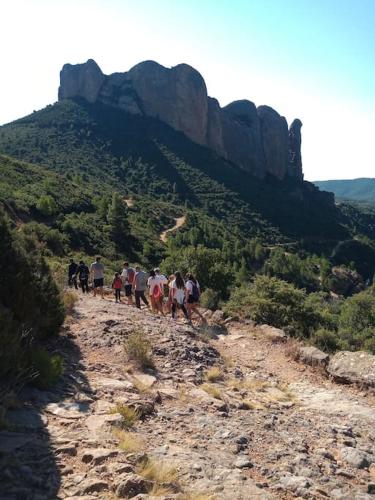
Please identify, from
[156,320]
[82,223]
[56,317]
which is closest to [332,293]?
[82,223]

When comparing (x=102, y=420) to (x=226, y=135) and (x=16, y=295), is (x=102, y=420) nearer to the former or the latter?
(x=16, y=295)

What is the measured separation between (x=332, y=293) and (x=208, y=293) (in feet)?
171

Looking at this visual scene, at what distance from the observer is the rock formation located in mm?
118000

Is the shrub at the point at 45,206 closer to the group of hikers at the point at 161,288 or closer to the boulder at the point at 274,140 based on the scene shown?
the group of hikers at the point at 161,288

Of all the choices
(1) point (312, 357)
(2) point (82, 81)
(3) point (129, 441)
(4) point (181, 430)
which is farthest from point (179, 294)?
(2) point (82, 81)

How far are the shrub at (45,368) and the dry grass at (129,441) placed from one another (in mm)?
1521

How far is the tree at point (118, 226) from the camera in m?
46.6

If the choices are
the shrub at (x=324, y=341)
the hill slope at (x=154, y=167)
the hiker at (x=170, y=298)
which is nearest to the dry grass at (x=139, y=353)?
the hiker at (x=170, y=298)

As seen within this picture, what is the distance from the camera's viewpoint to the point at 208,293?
1911 cm

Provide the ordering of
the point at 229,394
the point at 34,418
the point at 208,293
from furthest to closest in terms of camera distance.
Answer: the point at 208,293, the point at 229,394, the point at 34,418

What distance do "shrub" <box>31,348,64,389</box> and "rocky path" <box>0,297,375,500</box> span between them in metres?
0.19

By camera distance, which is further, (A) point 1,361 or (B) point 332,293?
(B) point 332,293

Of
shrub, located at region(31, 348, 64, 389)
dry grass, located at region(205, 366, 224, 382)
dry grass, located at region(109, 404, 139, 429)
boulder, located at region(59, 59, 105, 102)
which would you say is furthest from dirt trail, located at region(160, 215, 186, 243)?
boulder, located at region(59, 59, 105, 102)

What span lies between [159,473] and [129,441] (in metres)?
0.69
